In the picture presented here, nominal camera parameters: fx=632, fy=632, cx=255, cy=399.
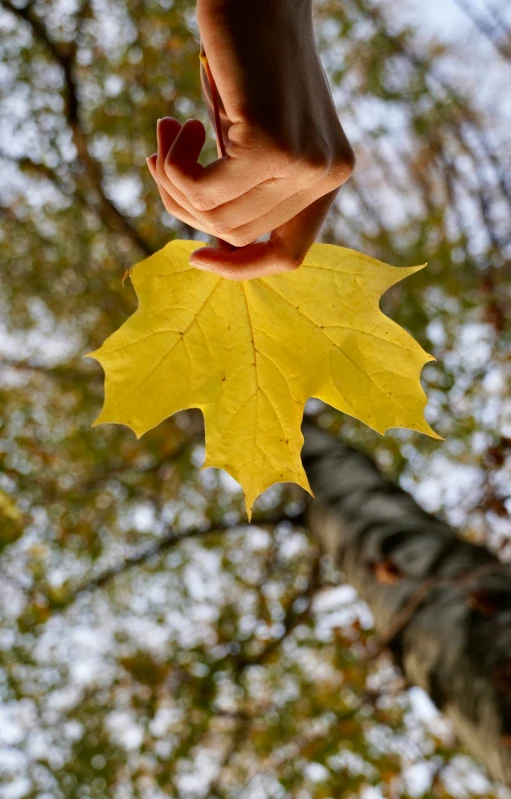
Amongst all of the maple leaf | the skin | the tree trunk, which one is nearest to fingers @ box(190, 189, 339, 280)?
the skin

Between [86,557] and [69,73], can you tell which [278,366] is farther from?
[86,557]

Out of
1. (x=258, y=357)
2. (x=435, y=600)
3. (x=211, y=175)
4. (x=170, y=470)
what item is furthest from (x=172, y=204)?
(x=170, y=470)

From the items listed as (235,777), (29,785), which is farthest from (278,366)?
(235,777)

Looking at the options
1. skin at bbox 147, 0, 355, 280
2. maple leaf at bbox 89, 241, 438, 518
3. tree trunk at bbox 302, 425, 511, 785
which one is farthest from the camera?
tree trunk at bbox 302, 425, 511, 785

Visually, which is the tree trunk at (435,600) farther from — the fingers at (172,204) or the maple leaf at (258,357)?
the fingers at (172,204)

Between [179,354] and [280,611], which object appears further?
[280,611]

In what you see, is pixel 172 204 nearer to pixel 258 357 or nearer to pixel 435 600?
pixel 258 357

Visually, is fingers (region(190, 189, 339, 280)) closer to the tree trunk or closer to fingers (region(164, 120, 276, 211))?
fingers (region(164, 120, 276, 211))
